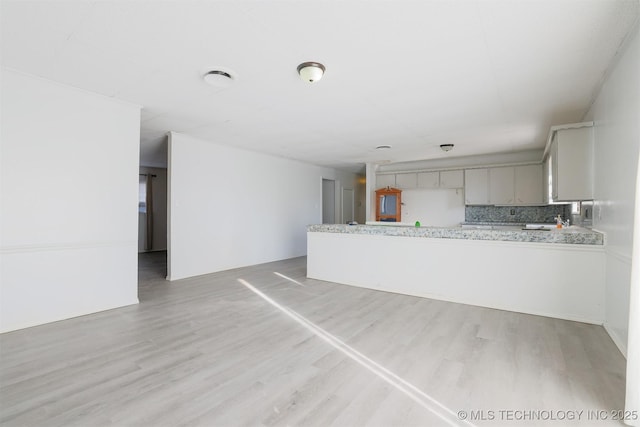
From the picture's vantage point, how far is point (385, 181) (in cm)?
809

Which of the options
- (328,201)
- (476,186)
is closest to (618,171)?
(476,186)

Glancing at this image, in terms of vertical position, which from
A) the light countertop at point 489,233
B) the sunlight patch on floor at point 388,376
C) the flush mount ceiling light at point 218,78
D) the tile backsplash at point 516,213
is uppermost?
the flush mount ceiling light at point 218,78

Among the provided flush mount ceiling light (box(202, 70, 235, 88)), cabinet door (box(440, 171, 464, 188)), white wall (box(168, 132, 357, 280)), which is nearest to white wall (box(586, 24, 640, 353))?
flush mount ceiling light (box(202, 70, 235, 88))

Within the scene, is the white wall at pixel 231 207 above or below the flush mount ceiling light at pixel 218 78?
below

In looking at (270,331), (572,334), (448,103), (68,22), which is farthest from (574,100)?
(68,22)

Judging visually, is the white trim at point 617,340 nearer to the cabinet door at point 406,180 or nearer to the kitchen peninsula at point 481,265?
the kitchen peninsula at point 481,265

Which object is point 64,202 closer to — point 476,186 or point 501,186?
point 476,186

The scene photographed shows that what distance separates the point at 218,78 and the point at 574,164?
4.19 meters

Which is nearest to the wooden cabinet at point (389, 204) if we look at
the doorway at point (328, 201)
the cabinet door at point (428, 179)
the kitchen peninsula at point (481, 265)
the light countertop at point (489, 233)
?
the cabinet door at point (428, 179)

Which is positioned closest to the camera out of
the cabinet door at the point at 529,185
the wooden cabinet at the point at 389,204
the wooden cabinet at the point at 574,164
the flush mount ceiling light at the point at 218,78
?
the flush mount ceiling light at the point at 218,78

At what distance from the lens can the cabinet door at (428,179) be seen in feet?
23.9

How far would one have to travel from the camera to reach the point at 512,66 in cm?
262

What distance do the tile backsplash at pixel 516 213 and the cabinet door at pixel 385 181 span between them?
1.93 metres

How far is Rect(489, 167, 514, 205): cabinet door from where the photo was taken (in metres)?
6.43
